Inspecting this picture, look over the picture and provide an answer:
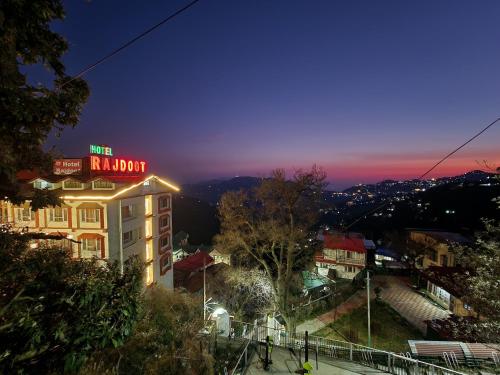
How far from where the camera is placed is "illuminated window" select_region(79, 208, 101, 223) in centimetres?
2094

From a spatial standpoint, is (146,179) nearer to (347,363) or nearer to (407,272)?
(347,363)

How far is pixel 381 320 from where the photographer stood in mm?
23938

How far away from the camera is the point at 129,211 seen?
24.0 metres

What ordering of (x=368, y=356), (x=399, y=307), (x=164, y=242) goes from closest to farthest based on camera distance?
(x=368, y=356)
(x=399, y=307)
(x=164, y=242)

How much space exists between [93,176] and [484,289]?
24.7 m

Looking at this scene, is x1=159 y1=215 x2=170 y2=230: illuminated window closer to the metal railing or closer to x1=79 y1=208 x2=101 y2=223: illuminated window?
x1=79 y1=208 x2=101 y2=223: illuminated window

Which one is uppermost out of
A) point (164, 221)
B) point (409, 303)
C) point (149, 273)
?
point (164, 221)

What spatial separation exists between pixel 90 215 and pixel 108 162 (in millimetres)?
5127

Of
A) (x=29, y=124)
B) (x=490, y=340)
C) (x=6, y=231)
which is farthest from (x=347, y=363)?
(x=29, y=124)

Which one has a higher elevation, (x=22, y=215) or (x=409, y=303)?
(x=22, y=215)

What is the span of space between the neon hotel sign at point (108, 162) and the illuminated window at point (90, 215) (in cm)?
345

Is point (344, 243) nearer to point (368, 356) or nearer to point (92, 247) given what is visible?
point (368, 356)

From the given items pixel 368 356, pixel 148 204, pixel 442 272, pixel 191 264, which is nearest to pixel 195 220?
pixel 191 264

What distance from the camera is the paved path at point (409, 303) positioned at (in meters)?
25.3
